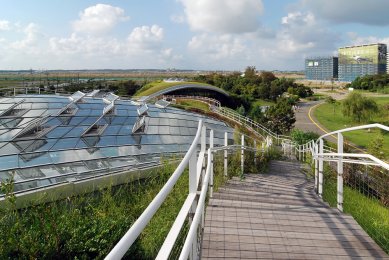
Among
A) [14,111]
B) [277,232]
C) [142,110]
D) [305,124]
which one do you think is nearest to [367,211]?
[277,232]

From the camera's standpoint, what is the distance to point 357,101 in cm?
5144

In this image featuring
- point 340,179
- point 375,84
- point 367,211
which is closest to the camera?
point 340,179

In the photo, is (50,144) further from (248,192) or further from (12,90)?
(12,90)

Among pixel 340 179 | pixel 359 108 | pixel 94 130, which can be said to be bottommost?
pixel 359 108

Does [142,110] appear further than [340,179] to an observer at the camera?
Yes

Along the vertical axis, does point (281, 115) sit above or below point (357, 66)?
below

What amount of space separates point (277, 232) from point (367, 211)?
271 cm

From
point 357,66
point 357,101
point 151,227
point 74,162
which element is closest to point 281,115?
point 357,101

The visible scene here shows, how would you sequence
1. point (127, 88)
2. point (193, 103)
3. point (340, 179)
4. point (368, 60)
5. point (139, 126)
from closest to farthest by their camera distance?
point (340, 179)
point (139, 126)
point (193, 103)
point (127, 88)
point (368, 60)

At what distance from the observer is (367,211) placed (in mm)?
6230

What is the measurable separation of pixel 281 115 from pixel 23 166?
3499cm

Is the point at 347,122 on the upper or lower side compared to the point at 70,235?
lower

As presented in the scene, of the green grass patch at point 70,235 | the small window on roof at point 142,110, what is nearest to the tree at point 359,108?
the small window on roof at point 142,110

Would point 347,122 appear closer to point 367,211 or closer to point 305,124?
point 305,124
